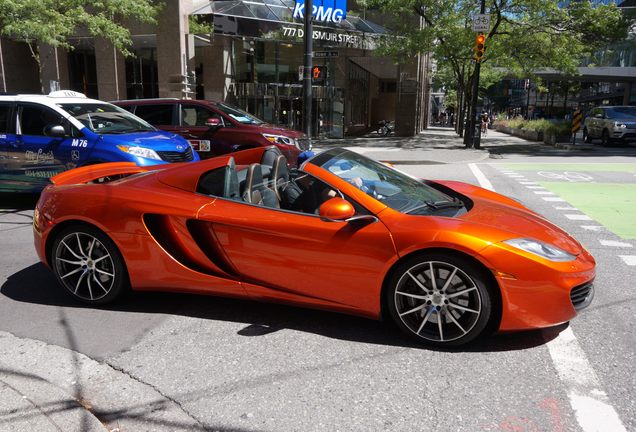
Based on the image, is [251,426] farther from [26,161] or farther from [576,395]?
[26,161]

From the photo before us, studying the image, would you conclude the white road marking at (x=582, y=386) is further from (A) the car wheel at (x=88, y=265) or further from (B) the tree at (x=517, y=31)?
(B) the tree at (x=517, y=31)

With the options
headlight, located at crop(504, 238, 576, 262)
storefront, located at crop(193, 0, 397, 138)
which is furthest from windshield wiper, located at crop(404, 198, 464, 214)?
storefront, located at crop(193, 0, 397, 138)

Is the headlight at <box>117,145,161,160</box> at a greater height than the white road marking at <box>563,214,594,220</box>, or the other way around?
the headlight at <box>117,145,161,160</box>

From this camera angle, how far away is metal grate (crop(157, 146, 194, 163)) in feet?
26.7

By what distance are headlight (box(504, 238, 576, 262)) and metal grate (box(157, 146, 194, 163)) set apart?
611 cm

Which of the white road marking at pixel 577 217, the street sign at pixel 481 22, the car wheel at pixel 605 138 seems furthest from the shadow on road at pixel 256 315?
the car wheel at pixel 605 138

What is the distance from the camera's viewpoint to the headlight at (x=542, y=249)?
336cm

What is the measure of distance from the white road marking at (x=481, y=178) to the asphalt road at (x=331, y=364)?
6224 millimetres

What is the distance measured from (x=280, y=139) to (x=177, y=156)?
10.4 feet

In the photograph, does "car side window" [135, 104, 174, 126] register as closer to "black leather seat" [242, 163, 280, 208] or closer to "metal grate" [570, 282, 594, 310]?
"black leather seat" [242, 163, 280, 208]

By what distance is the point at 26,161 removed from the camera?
800 centimetres

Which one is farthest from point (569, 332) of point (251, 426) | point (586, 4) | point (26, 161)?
point (586, 4)

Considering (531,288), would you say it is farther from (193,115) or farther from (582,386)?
(193,115)

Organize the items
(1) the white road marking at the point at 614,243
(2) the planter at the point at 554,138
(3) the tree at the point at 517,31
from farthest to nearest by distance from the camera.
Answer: (2) the planter at the point at 554,138 < (3) the tree at the point at 517,31 < (1) the white road marking at the point at 614,243
